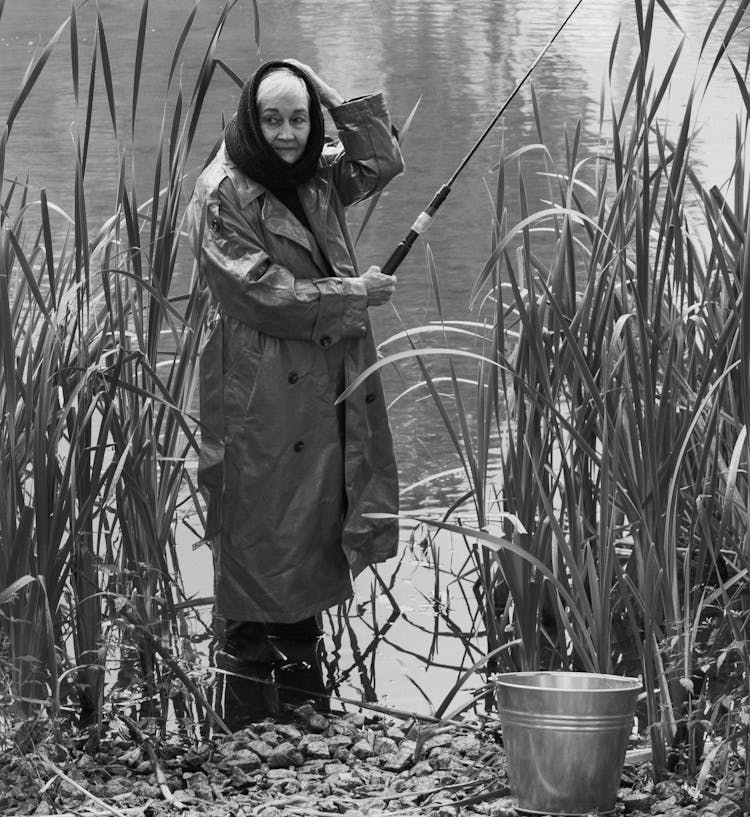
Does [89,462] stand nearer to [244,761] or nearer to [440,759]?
[244,761]

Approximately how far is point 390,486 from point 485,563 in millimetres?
296

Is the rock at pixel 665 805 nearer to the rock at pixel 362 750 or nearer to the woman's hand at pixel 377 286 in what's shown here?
the rock at pixel 362 750

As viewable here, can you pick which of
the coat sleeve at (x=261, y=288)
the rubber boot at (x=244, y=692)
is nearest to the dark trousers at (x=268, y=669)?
the rubber boot at (x=244, y=692)

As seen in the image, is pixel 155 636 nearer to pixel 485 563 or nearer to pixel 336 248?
pixel 485 563

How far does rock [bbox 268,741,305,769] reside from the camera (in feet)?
7.47

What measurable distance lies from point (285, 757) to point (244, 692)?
1.30 ft

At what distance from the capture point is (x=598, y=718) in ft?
6.46

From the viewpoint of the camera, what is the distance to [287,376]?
2699mm

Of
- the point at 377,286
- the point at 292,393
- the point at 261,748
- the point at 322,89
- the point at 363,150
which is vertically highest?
the point at 322,89

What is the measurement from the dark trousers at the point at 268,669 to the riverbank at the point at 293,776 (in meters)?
0.14

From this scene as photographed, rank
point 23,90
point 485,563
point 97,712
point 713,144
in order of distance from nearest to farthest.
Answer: point 23,90 → point 97,712 → point 485,563 → point 713,144

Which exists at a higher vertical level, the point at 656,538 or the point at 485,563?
the point at 656,538

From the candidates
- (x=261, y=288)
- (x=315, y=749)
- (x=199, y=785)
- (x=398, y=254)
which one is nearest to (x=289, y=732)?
(x=315, y=749)

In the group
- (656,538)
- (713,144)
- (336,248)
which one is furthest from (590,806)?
(713,144)
